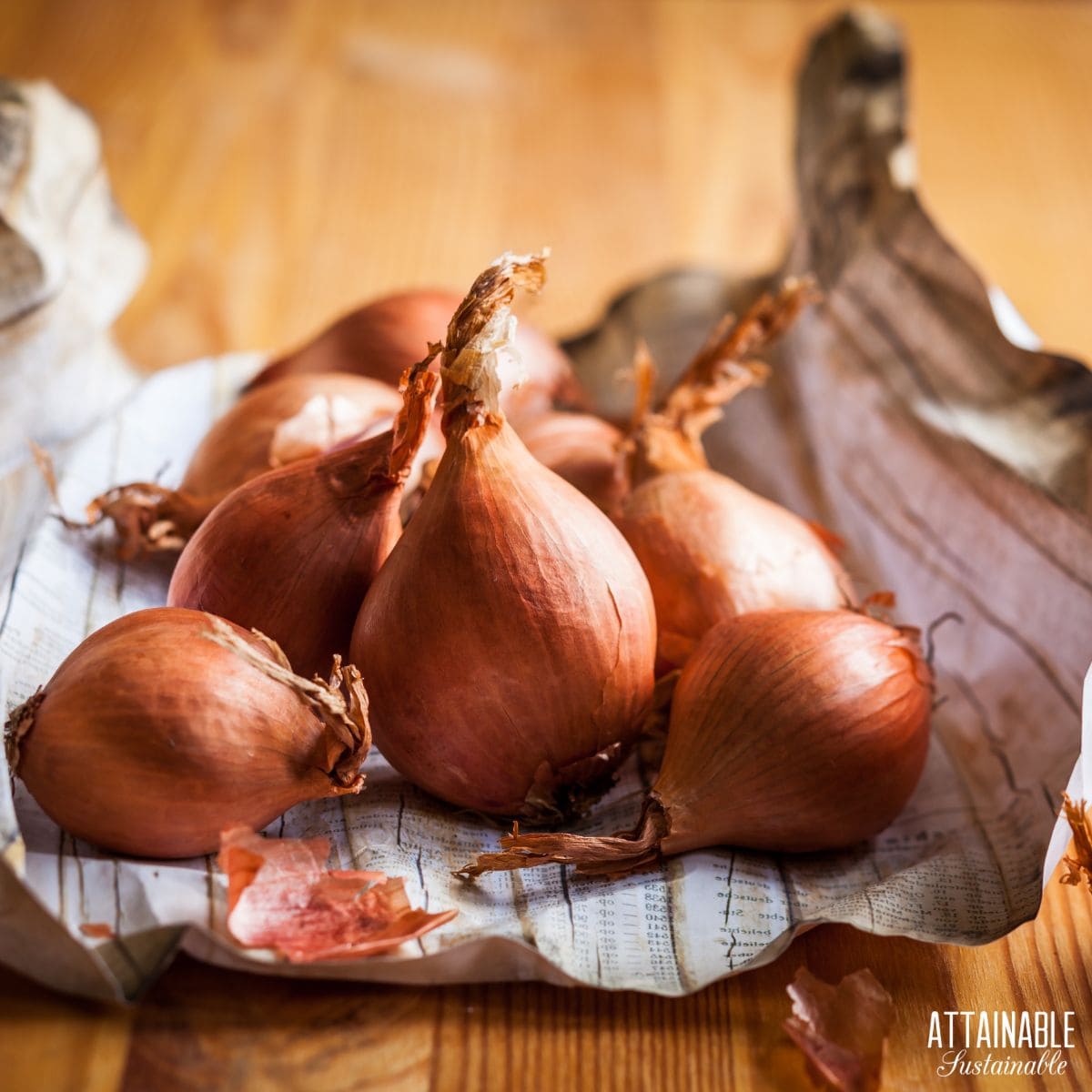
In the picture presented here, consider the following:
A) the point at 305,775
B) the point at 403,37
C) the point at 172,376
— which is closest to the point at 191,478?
the point at 172,376

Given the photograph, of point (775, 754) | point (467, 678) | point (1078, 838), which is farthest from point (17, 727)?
point (1078, 838)

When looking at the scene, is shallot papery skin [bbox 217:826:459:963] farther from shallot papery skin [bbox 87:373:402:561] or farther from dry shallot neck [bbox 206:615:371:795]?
shallot papery skin [bbox 87:373:402:561]

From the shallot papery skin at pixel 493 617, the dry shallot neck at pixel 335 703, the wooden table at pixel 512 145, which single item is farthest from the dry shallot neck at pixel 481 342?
the wooden table at pixel 512 145

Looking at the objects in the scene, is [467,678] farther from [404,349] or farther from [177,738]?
[404,349]

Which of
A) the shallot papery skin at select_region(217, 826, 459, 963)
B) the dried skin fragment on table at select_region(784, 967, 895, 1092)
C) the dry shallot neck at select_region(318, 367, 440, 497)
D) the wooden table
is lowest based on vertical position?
the dried skin fragment on table at select_region(784, 967, 895, 1092)

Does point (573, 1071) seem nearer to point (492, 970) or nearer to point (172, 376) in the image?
point (492, 970)

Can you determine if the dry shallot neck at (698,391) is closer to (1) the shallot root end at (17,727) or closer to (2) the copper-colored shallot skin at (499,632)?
(2) the copper-colored shallot skin at (499,632)

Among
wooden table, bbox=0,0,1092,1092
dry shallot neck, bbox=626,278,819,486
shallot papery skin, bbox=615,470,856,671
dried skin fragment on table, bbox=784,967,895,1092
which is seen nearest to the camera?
dried skin fragment on table, bbox=784,967,895,1092

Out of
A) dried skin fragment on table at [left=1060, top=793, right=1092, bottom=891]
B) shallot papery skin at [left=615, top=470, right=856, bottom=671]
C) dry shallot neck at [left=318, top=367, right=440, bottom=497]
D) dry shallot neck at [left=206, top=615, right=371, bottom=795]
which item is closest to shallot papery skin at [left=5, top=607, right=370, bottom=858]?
dry shallot neck at [left=206, top=615, right=371, bottom=795]
